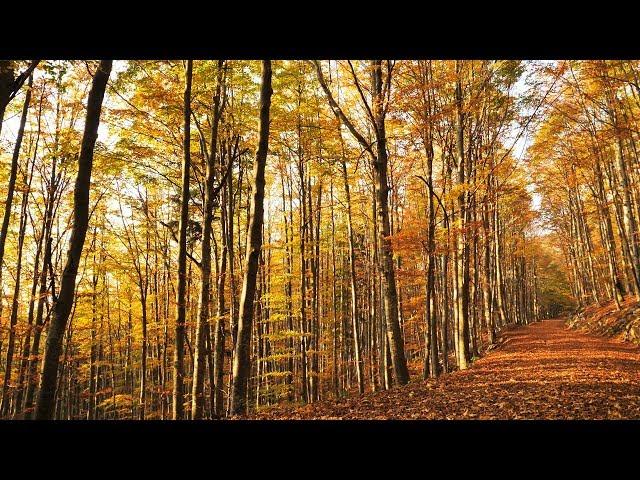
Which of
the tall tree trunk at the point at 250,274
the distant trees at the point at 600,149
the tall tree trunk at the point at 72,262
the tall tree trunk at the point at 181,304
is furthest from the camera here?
the distant trees at the point at 600,149

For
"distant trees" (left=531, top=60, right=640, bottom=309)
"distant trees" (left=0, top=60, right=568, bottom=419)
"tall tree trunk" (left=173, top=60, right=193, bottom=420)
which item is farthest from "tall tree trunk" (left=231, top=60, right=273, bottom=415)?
"distant trees" (left=531, top=60, right=640, bottom=309)

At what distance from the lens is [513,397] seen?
272 inches

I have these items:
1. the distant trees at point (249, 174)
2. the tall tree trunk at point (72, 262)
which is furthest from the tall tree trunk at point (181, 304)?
the tall tree trunk at point (72, 262)

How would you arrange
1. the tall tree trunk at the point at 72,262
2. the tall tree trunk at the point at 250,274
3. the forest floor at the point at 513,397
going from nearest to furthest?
the tall tree trunk at the point at 72,262
the forest floor at the point at 513,397
the tall tree trunk at the point at 250,274

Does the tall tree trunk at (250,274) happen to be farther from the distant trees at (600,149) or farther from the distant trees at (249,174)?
the distant trees at (600,149)

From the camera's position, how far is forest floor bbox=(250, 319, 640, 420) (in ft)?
19.1

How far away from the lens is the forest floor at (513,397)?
5.84 metres

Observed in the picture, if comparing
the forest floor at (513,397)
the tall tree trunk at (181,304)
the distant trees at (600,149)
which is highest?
the distant trees at (600,149)

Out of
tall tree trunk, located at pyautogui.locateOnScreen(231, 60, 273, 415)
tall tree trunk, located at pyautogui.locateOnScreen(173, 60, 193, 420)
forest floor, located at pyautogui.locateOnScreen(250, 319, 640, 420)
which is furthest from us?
tall tree trunk, located at pyautogui.locateOnScreen(173, 60, 193, 420)

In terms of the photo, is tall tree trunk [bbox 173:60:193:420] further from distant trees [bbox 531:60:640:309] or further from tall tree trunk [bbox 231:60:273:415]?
distant trees [bbox 531:60:640:309]

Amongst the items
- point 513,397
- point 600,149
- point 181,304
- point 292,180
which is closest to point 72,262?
point 181,304
